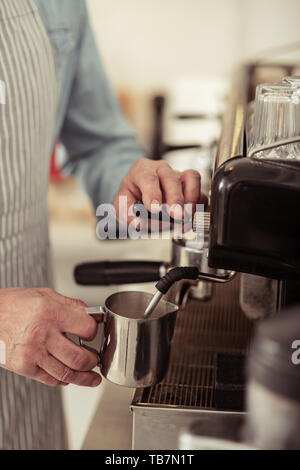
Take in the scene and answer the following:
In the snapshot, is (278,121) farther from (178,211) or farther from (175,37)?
(175,37)

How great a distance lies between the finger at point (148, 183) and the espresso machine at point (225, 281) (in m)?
0.05

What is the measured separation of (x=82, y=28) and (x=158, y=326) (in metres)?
0.64

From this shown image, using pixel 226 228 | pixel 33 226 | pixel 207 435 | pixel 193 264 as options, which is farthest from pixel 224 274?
pixel 33 226

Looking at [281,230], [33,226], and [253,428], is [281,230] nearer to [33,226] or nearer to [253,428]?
[253,428]

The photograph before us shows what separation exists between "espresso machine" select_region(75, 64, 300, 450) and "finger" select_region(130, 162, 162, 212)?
55 millimetres

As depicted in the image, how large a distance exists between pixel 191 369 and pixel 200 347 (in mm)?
71

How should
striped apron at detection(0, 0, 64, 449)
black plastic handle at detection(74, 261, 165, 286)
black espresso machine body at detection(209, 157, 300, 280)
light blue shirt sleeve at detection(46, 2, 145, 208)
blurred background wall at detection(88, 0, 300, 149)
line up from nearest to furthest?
black espresso machine body at detection(209, 157, 300, 280)
black plastic handle at detection(74, 261, 165, 286)
striped apron at detection(0, 0, 64, 449)
light blue shirt sleeve at detection(46, 2, 145, 208)
blurred background wall at detection(88, 0, 300, 149)

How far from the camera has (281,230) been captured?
400 mm

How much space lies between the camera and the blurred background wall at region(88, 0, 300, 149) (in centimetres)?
309

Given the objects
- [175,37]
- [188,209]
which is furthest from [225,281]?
[175,37]

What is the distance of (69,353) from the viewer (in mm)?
509

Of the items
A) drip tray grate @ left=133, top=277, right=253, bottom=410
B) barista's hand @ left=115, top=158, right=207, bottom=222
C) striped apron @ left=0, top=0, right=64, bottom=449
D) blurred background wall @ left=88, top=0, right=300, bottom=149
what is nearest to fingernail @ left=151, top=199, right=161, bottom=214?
barista's hand @ left=115, top=158, right=207, bottom=222

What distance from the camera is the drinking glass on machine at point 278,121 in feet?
1.59

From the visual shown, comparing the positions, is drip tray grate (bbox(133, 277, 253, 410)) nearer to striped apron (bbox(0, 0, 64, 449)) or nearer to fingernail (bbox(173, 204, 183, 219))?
fingernail (bbox(173, 204, 183, 219))
